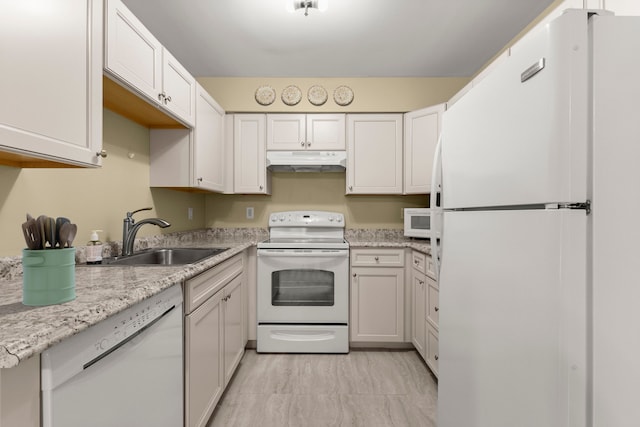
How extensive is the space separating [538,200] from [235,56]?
261 centimetres

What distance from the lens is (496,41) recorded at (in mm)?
2396

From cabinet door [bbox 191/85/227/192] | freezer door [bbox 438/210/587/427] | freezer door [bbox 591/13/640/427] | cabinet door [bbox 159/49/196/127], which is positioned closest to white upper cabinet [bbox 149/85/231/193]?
cabinet door [bbox 191/85/227/192]

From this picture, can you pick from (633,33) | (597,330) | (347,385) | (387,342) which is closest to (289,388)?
(347,385)

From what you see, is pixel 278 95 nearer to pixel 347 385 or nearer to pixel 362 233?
pixel 362 233

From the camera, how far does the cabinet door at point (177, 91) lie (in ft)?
5.83

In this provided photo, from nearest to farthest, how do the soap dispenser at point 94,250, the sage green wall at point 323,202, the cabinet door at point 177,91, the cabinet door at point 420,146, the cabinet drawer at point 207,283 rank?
1. the cabinet drawer at point 207,283
2. the soap dispenser at point 94,250
3. the cabinet door at point 177,91
4. the cabinet door at point 420,146
5. the sage green wall at point 323,202

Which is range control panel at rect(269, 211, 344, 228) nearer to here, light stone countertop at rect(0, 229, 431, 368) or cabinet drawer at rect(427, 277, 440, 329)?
cabinet drawer at rect(427, 277, 440, 329)

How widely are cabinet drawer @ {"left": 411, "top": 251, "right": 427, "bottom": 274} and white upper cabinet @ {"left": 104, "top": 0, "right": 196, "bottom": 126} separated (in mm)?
1981

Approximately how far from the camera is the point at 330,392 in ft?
6.72

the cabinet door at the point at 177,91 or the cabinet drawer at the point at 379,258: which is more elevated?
the cabinet door at the point at 177,91

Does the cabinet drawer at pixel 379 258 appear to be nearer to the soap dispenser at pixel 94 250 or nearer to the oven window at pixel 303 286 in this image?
the oven window at pixel 303 286

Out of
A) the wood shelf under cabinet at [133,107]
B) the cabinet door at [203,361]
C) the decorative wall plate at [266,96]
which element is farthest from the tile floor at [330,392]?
the decorative wall plate at [266,96]

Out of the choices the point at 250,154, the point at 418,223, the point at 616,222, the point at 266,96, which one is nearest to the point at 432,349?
the point at 418,223

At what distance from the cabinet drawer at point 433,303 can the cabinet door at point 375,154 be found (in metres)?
1.05
